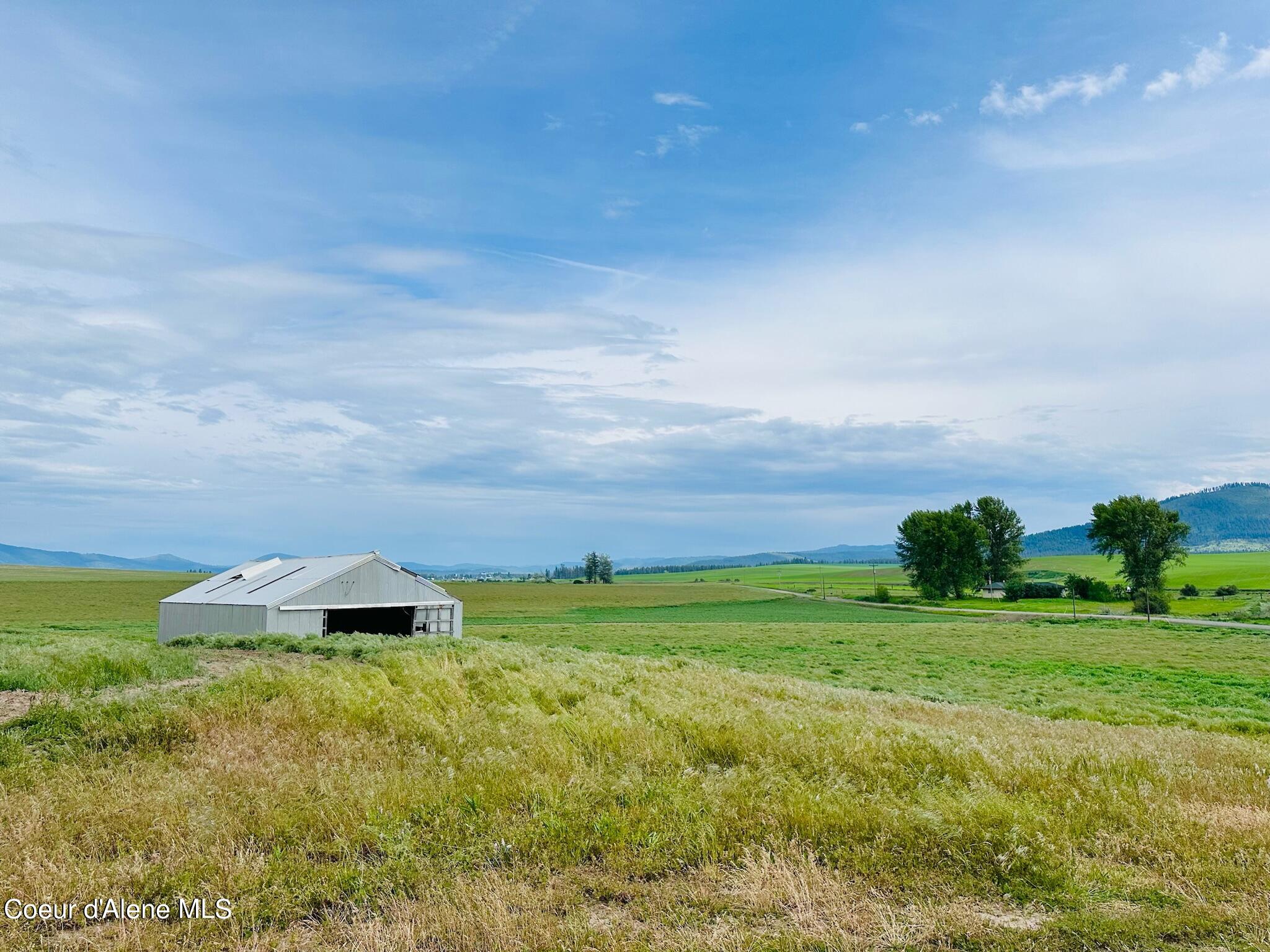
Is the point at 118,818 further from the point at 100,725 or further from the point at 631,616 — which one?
the point at 631,616

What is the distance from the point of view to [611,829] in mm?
7152

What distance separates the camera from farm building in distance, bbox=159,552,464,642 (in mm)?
34312

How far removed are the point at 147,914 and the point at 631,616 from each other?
8589 centimetres

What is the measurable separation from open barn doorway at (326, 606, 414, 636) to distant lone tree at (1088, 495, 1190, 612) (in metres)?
85.2

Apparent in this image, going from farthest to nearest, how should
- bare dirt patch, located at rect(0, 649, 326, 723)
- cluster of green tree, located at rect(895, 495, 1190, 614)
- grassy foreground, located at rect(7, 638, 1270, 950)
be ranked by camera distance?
cluster of green tree, located at rect(895, 495, 1190, 614), bare dirt patch, located at rect(0, 649, 326, 723), grassy foreground, located at rect(7, 638, 1270, 950)

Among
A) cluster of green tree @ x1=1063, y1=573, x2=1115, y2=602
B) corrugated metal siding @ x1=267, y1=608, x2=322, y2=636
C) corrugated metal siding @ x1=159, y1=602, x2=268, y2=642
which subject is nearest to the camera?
corrugated metal siding @ x1=267, y1=608, x2=322, y2=636

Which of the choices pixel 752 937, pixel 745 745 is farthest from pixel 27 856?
pixel 745 745

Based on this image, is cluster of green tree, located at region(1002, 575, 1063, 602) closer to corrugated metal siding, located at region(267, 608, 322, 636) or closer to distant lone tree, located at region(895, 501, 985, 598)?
distant lone tree, located at region(895, 501, 985, 598)

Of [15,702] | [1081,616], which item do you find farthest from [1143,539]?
[15,702]

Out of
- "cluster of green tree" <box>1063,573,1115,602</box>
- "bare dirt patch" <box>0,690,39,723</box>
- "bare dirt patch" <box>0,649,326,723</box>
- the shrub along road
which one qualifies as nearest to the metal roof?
"bare dirt patch" <box>0,649,326,723</box>

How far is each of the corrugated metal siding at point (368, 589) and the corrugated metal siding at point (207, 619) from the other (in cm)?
146

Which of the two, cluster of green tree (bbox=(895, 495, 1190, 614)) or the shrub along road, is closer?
the shrub along road

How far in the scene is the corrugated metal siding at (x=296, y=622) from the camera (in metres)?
33.4

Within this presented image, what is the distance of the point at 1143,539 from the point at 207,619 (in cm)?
9993
